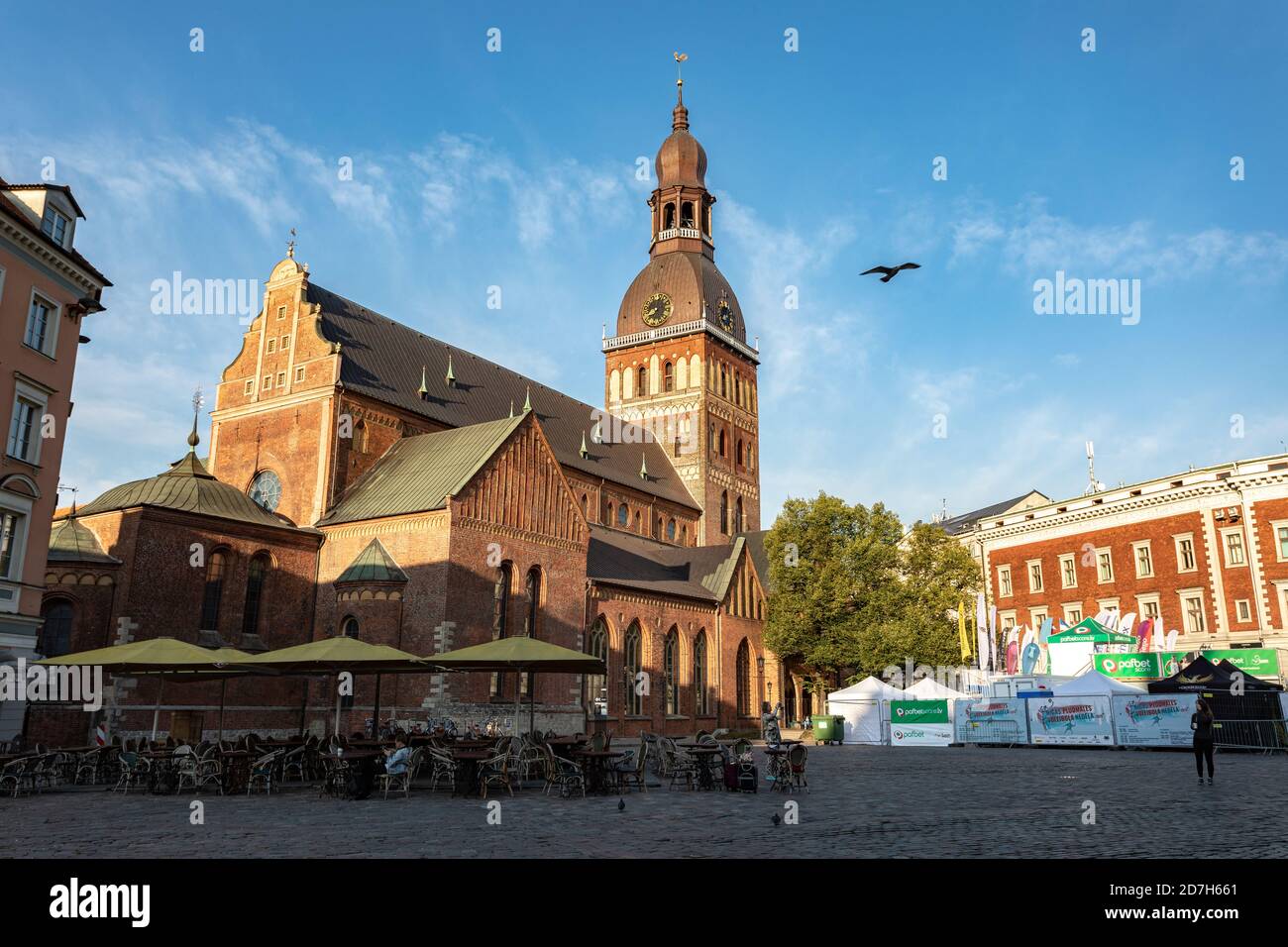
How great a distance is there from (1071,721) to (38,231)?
125 feet

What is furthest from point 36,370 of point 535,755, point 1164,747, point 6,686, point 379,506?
point 1164,747

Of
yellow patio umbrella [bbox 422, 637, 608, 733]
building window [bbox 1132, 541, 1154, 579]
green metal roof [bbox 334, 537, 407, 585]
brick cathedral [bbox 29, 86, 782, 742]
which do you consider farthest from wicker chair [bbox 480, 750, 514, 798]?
building window [bbox 1132, 541, 1154, 579]

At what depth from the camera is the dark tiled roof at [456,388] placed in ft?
142

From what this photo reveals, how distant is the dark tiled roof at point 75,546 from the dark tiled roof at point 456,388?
11.9m

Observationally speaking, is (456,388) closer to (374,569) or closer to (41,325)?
(374,569)

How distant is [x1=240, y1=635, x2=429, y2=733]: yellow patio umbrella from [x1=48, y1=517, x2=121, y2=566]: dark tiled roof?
12.4 meters

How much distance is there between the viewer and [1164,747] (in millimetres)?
34250

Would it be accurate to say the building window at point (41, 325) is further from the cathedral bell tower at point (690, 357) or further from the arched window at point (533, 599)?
the cathedral bell tower at point (690, 357)

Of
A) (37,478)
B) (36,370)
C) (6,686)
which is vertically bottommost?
(6,686)

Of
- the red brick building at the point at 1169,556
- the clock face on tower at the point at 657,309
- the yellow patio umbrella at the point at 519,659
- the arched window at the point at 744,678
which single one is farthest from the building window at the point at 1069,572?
the yellow patio umbrella at the point at 519,659

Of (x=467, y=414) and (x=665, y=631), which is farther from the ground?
(x=467, y=414)
